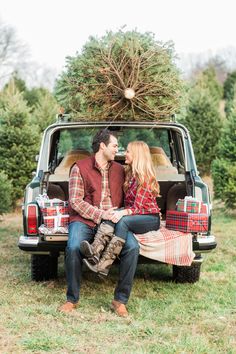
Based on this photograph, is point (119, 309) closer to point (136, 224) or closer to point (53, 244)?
point (136, 224)

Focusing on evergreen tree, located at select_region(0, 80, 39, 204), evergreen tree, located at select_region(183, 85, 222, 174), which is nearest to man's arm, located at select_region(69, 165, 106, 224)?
evergreen tree, located at select_region(0, 80, 39, 204)

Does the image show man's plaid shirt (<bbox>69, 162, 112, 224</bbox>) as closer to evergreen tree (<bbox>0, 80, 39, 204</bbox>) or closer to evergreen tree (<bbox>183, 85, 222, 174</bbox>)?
evergreen tree (<bbox>0, 80, 39, 204</bbox>)

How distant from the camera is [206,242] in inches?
211

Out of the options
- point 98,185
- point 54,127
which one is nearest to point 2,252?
point 54,127

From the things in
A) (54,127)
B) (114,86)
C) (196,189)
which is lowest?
(196,189)

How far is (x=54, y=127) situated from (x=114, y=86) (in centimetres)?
80

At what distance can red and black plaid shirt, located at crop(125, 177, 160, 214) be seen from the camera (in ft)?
17.2

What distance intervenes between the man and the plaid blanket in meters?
0.17

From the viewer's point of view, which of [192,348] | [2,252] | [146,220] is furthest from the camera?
[2,252]

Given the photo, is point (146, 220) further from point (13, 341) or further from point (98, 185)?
point (13, 341)

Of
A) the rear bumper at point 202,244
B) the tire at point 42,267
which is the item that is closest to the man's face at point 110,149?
the rear bumper at point 202,244

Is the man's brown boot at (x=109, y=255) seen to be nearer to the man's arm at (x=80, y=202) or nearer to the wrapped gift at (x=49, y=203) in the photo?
the man's arm at (x=80, y=202)

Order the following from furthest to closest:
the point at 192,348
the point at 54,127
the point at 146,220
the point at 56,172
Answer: the point at 56,172 → the point at 54,127 → the point at 146,220 → the point at 192,348

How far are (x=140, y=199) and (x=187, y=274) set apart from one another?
1297 mm
